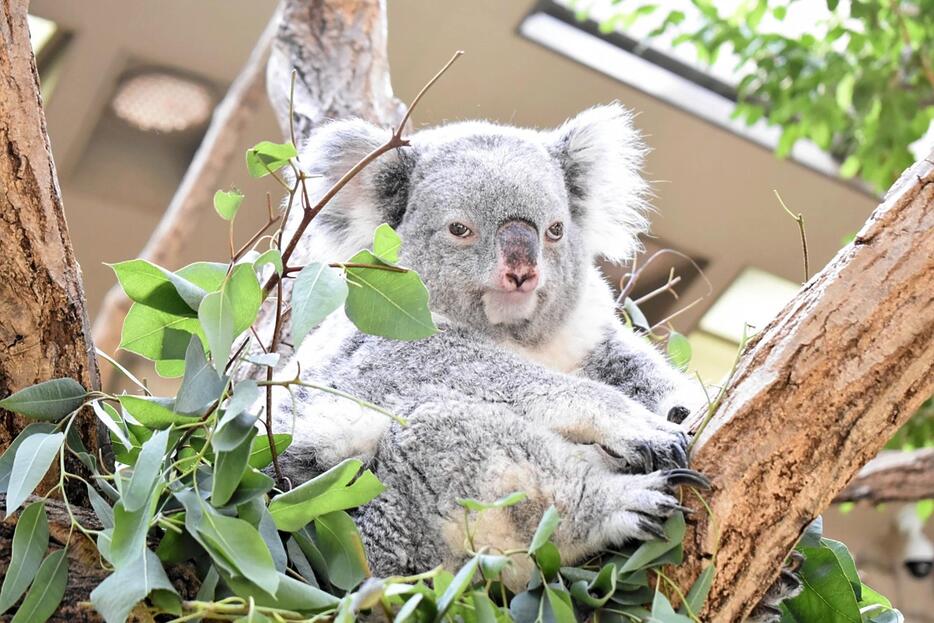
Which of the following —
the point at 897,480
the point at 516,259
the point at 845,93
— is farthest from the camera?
the point at 845,93

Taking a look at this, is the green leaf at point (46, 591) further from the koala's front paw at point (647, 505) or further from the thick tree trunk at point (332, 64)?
the thick tree trunk at point (332, 64)

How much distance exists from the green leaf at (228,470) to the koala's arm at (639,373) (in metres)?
0.97

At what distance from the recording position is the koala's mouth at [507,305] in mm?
2319

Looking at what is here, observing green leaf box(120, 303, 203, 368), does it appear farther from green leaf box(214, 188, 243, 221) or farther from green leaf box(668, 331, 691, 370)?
green leaf box(668, 331, 691, 370)

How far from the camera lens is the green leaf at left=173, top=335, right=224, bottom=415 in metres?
1.59

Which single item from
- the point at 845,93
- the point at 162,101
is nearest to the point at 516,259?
the point at 845,93

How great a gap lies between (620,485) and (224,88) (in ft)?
16.7

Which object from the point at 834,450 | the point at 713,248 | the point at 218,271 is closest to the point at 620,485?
the point at 834,450

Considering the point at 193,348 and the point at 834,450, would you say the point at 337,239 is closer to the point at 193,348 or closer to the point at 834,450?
the point at 193,348

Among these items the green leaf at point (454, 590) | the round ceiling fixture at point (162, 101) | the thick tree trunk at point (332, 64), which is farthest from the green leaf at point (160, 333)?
the round ceiling fixture at point (162, 101)

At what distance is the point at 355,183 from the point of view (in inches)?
101

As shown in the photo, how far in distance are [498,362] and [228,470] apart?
742mm

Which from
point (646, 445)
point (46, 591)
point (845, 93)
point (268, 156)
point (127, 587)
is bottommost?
point (46, 591)

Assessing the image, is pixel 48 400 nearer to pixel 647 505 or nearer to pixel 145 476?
pixel 145 476
